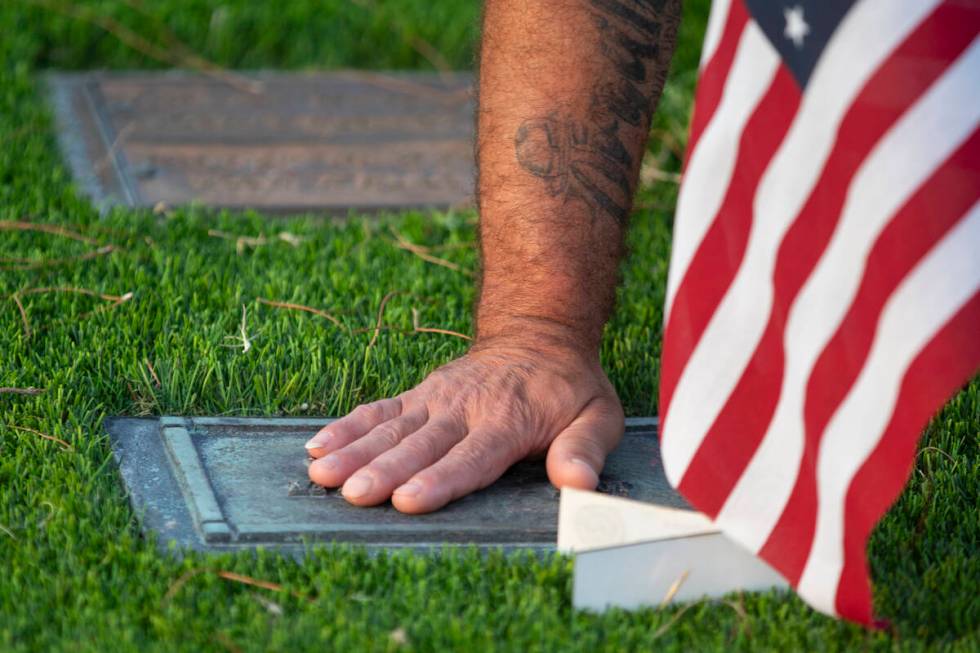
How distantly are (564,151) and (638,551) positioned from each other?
2.63 feet

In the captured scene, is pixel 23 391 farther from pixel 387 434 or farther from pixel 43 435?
pixel 387 434

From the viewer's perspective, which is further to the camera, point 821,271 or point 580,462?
point 580,462

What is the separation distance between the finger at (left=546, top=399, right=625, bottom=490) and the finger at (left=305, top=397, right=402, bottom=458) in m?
0.25

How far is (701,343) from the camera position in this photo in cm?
167

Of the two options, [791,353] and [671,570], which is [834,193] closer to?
[791,353]

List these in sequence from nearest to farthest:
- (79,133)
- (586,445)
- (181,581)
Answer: (181,581) < (586,445) < (79,133)

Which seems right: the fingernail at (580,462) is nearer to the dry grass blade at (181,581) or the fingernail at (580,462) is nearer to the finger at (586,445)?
the finger at (586,445)

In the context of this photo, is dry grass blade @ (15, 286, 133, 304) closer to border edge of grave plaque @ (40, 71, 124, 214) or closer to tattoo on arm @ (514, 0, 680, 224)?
border edge of grave plaque @ (40, 71, 124, 214)

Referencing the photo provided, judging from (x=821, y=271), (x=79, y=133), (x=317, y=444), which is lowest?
(x=79, y=133)

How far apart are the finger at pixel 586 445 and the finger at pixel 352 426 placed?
0.81ft

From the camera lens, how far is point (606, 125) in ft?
7.57

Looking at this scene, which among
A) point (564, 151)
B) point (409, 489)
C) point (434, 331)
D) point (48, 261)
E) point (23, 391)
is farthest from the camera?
point (48, 261)

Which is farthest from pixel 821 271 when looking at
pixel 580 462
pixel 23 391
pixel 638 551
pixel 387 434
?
pixel 23 391

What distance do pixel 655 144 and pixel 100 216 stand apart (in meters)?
1.49
